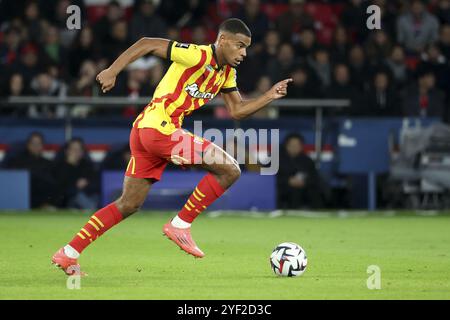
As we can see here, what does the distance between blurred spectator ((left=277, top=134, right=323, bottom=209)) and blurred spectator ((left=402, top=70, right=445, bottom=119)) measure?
2157 mm

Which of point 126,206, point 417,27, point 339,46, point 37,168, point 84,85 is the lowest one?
point 37,168

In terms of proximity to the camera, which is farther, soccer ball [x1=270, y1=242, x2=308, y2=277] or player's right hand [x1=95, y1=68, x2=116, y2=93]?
soccer ball [x1=270, y1=242, x2=308, y2=277]

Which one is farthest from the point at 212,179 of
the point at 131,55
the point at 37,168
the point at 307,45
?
the point at 307,45

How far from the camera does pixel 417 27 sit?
21.1m

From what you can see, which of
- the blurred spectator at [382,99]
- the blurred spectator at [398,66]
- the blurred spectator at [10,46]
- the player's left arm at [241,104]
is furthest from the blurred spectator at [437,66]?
the player's left arm at [241,104]

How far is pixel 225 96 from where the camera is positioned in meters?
10.6

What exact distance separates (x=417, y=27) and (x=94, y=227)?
12745 millimetres

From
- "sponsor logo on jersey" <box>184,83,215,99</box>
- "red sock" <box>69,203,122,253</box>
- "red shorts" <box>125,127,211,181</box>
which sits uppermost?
"sponsor logo on jersey" <box>184,83,215,99</box>

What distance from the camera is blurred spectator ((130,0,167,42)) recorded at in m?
20.4

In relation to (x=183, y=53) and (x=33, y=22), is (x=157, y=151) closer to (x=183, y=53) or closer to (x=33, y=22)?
(x=183, y=53)

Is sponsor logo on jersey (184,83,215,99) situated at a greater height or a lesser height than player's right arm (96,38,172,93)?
lesser

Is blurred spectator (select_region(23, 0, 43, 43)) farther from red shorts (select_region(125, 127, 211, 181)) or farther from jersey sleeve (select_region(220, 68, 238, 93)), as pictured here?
red shorts (select_region(125, 127, 211, 181))

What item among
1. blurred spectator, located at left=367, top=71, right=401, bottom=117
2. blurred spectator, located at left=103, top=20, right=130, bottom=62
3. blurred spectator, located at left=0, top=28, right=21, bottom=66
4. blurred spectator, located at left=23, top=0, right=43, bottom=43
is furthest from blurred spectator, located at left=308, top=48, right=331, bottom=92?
blurred spectator, located at left=0, top=28, right=21, bottom=66

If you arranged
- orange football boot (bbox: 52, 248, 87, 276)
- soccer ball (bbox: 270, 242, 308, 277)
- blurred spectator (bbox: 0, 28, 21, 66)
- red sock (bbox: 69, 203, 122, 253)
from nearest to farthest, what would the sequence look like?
Answer: orange football boot (bbox: 52, 248, 87, 276), red sock (bbox: 69, 203, 122, 253), soccer ball (bbox: 270, 242, 308, 277), blurred spectator (bbox: 0, 28, 21, 66)
